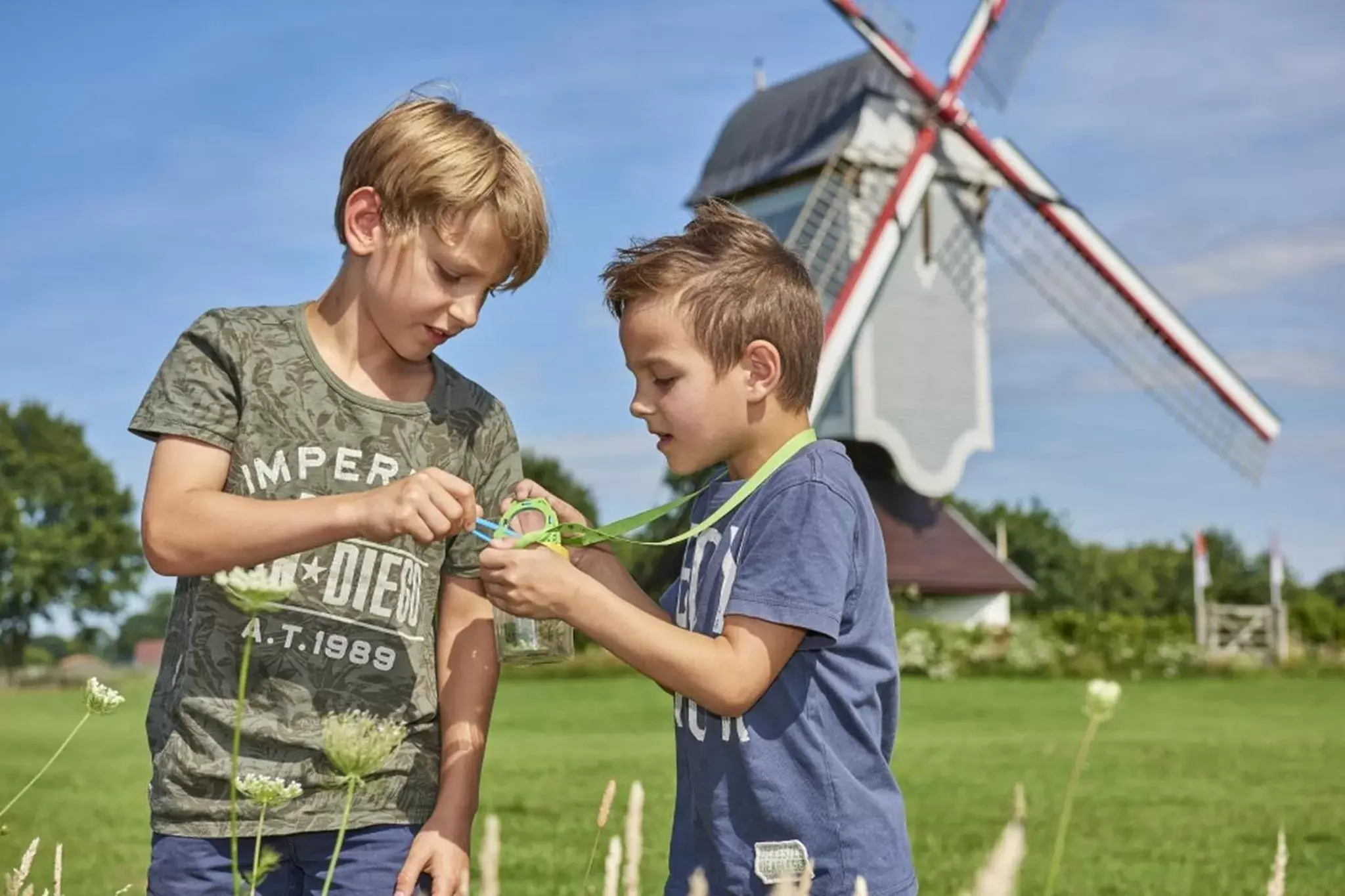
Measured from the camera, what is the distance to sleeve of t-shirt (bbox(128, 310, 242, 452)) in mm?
2395

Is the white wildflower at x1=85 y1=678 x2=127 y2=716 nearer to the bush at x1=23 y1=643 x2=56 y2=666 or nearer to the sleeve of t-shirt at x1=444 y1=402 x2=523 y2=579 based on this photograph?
the sleeve of t-shirt at x1=444 y1=402 x2=523 y2=579

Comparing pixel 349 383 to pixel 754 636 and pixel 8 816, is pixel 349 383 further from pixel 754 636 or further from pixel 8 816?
pixel 8 816

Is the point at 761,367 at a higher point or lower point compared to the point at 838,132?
lower

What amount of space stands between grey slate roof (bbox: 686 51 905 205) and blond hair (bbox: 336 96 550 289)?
21.6 m

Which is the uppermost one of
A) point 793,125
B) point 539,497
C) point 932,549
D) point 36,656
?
point 793,125

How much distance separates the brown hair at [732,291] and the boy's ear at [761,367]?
0.05 ft

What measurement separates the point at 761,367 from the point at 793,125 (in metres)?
A: 24.4

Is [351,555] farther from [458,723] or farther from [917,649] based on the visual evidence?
[917,649]

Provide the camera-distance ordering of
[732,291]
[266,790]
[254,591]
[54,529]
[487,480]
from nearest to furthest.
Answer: [254,591], [266,790], [732,291], [487,480], [54,529]

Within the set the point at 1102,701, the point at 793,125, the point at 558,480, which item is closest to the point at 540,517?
the point at 1102,701

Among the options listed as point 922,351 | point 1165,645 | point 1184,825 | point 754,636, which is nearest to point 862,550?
point 754,636

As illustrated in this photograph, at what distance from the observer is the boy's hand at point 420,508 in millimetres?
1950

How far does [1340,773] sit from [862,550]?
36.0 ft

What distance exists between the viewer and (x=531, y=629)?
91.0 inches
